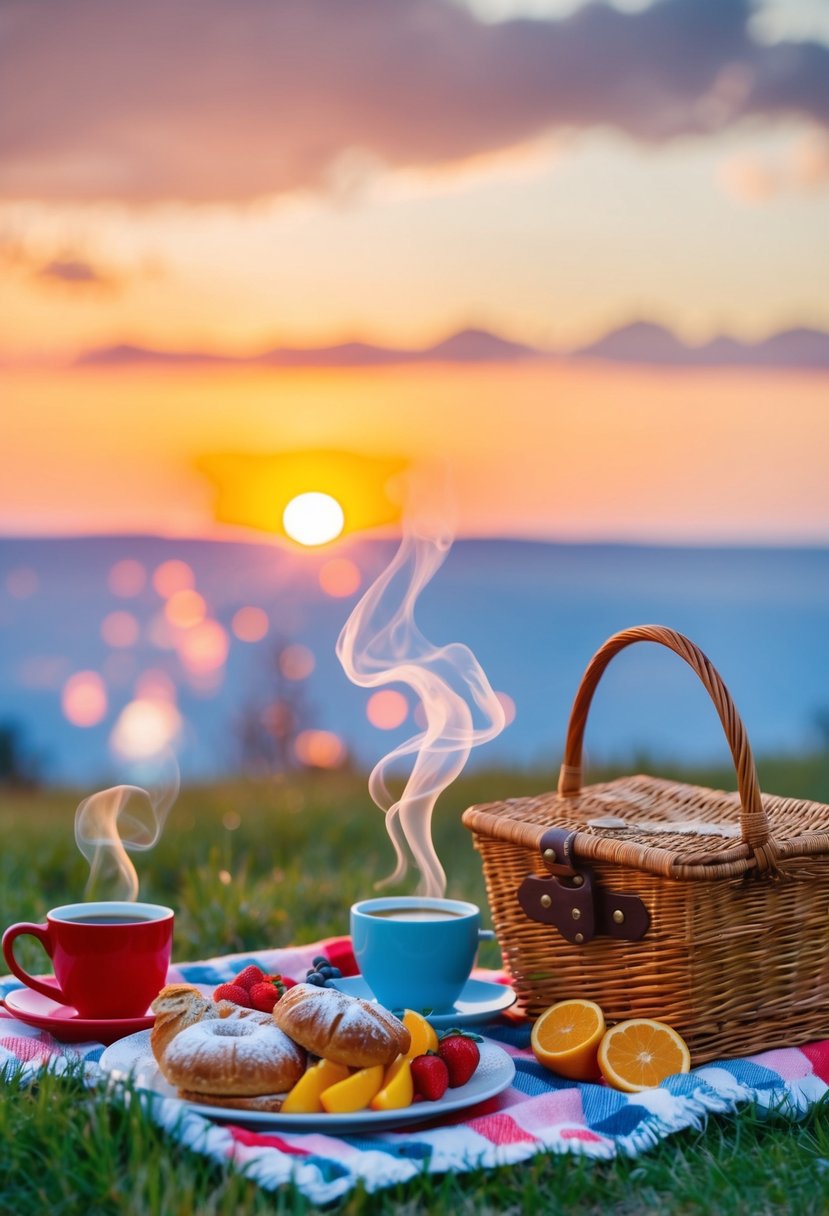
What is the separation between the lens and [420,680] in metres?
2.87

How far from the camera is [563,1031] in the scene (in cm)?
237

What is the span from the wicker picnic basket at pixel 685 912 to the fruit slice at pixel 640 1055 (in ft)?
0.15

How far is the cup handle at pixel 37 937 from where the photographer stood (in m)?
2.33

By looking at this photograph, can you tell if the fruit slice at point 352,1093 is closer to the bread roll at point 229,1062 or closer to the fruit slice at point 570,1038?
the bread roll at point 229,1062

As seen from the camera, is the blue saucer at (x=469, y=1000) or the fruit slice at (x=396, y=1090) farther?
the blue saucer at (x=469, y=1000)

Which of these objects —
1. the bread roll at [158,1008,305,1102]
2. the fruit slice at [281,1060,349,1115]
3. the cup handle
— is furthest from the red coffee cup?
the fruit slice at [281,1060,349,1115]

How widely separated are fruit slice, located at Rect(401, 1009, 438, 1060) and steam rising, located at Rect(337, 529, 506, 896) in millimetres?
531

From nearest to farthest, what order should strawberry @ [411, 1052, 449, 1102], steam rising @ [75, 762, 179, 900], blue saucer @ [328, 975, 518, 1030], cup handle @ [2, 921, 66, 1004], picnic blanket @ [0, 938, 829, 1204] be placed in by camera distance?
picnic blanket @ [0, 938, 829, 1204] → strawberry @ [411, 1052, 449, 1102] → cup handle @ [2, 921, 66, 1004] → blue saucer @ [328, 975, 518, 1030] → steam rising @ [75, 762, 179, 900]

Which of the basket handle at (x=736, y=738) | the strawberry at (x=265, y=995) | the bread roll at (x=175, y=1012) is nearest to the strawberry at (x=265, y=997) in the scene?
the strawberry at (x=265, y=995)

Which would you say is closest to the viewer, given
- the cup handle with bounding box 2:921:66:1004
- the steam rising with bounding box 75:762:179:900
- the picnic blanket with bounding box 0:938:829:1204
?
the picnic blanket with bounding box 0:938:829:1204

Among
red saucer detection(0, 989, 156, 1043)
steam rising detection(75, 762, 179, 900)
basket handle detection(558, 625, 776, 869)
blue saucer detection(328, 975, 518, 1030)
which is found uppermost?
basket handle detection(558, 625, 776, 869)

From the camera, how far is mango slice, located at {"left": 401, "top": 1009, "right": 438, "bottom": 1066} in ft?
6.81

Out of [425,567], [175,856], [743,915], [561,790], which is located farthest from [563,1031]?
[175,856]

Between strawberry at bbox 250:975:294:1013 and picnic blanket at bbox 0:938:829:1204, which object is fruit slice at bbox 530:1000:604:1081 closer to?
picnic blanket at bbox 0:938:829:1204
